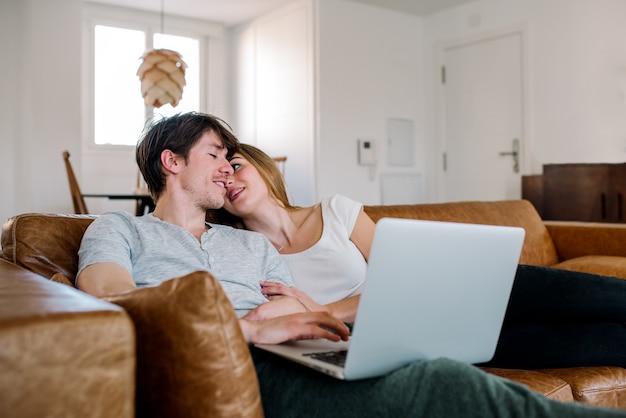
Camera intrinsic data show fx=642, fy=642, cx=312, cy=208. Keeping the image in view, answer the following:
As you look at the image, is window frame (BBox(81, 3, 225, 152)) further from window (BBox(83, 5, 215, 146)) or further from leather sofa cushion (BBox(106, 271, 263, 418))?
leather sofa cushion (BBox(106, 271, 263, 418))

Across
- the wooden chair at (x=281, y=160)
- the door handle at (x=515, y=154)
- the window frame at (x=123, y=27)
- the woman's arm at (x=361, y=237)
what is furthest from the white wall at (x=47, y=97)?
the woman's arm at (x=361, y=237)

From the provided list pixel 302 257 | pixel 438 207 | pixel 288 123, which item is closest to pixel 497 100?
pixel 288 123

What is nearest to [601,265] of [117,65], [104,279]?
[104,279]

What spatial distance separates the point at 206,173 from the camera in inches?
65.0

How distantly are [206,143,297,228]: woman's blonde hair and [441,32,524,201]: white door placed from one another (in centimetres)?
429

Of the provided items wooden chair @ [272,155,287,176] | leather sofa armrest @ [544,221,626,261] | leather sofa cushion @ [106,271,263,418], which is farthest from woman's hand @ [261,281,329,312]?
wooden chair @ [272,155,287,176]

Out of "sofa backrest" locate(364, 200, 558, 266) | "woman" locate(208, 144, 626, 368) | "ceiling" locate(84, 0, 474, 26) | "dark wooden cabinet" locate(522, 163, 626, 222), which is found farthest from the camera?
"ceiling" locate(84, 0, 474, 26)

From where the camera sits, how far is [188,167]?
1646 millimetres

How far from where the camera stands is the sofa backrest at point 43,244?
1.44m

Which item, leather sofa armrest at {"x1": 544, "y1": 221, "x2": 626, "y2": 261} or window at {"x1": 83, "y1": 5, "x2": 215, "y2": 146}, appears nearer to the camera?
leather sofa armrest at {"x1": 544, "y1": 221, "x2": 626, "y2": 261}

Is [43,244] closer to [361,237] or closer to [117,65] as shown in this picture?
[361,237]

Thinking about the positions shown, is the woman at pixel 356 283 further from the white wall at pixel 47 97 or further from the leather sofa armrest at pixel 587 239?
the white wall at pixel 47 97

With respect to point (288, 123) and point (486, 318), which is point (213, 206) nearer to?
point (486, 318)

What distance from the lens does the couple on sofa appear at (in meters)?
0.91
